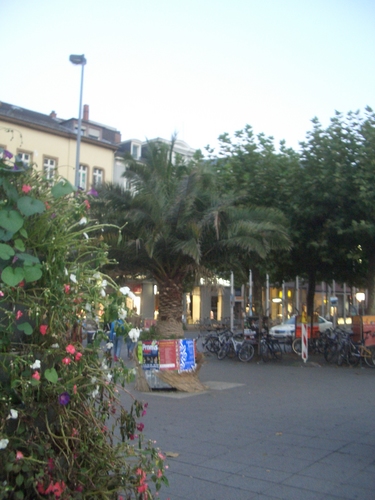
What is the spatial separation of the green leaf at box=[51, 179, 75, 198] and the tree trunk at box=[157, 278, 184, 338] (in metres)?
11.5

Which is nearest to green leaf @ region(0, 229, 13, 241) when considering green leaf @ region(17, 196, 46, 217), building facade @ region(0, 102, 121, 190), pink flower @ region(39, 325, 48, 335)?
green leaf @ region(17, 196, 46, 217)

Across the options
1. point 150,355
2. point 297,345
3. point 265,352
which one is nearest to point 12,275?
point 150,355

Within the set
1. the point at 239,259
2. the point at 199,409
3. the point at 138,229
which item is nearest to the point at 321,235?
the point at 239,259

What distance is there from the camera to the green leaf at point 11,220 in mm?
2727

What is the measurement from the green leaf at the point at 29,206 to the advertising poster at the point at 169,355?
9433mm

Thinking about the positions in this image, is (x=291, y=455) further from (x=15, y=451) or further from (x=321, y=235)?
(x=321, y=235)

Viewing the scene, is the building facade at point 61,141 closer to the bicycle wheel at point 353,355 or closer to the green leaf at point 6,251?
the bicycle wheel at point 353,355

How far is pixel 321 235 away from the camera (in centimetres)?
1894

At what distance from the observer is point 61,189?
2.98 m

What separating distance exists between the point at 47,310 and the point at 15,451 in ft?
2.26

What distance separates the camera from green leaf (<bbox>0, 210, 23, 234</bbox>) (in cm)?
273

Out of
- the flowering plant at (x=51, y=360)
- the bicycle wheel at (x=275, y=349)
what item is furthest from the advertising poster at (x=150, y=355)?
the flowering plant at (x=51, y=360)

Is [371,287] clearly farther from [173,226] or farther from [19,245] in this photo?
[19,245]

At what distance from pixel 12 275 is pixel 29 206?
356mm
